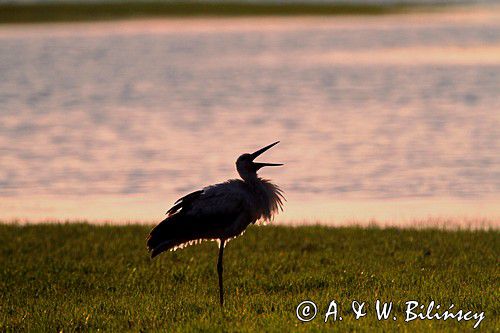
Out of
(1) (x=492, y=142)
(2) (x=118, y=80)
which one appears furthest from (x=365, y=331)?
(2) (x=118, y=80)

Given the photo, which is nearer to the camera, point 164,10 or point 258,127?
point 258,127

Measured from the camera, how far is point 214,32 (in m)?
112

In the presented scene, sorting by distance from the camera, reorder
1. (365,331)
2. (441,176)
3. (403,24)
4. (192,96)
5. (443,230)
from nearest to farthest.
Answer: (365,331) → (443,230) → (441,176) → (192,96) → (403,24)

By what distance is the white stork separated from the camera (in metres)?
13.5

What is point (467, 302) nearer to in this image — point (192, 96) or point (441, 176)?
point (441, 176)

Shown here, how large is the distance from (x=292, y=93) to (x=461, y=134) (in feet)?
58.2

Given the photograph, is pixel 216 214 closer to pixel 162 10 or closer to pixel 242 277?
pixel 242 277

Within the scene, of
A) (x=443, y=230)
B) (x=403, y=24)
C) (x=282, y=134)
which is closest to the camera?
(x=443, y=230)

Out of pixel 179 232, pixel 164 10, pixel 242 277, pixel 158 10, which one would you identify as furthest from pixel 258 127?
pixel 164 10

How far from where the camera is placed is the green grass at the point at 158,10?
12600 cm

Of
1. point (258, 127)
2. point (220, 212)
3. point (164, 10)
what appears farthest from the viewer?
point (164, 10)

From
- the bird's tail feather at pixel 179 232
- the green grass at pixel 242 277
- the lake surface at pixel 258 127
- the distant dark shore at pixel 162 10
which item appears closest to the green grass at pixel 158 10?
the distant dark shore at pixel 162 10

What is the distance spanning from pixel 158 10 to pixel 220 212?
135398 mm

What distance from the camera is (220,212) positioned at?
44.0 feet
